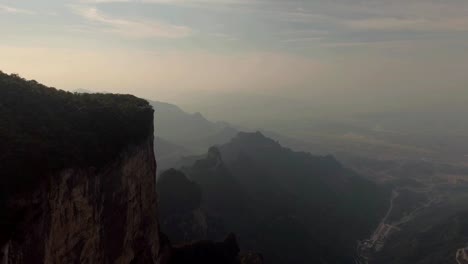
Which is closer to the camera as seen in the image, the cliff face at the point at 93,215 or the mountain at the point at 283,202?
the cliff face at the point at 93,215

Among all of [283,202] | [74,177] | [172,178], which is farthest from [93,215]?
[283,202]

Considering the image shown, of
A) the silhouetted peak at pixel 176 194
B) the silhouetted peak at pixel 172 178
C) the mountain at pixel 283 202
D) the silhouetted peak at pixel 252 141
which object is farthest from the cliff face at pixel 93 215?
the silhouetted peak at pixel 252 141

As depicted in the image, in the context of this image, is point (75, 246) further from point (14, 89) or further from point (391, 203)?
point (391, 203)

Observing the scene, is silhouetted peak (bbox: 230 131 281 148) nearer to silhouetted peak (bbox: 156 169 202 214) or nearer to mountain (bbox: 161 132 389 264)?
mountain (bbox: 161 132 389 264)

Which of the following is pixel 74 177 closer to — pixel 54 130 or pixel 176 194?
pixel 54 130

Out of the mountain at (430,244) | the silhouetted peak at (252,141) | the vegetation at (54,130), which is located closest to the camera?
the vegetation at (54,130)

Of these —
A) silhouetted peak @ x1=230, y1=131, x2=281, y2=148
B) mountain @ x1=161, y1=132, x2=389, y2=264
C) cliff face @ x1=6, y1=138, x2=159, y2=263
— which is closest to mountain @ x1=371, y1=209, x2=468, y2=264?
mountain @ x1=161, y1=132, x2=389, y2=264

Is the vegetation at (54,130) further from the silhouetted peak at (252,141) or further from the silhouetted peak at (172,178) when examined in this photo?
the silhouetted peak at (252,141)
